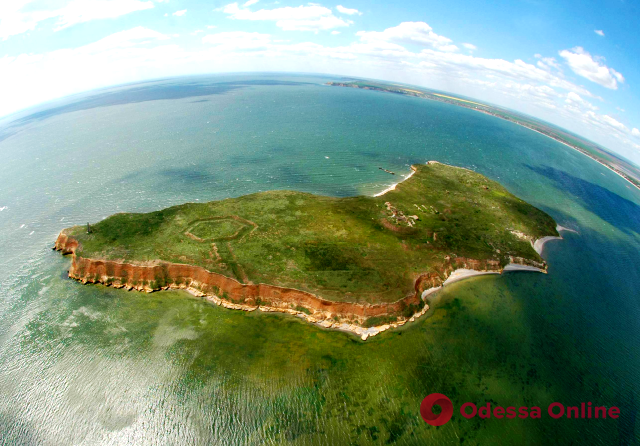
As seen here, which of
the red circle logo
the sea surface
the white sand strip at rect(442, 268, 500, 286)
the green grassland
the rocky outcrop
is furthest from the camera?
the white sand strip at rect(442, 268, 500, 286)

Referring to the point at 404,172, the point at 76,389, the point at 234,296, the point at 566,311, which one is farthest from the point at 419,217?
the point at 76,389

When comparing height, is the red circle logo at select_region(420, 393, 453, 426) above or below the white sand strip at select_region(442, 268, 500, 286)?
below

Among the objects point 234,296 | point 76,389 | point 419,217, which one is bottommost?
point 76,389

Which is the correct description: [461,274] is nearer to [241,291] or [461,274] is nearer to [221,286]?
[241,291]

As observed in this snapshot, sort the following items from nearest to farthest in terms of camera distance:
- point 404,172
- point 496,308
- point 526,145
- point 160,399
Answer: point 160,399, point 496,308, point 404,172, point 526,145

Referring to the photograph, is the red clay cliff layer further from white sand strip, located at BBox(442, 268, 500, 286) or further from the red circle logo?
the red circle logo

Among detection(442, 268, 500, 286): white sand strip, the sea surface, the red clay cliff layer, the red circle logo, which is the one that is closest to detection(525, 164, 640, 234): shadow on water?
the sea surface

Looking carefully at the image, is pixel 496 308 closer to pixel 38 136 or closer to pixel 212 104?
pixel 38 136
